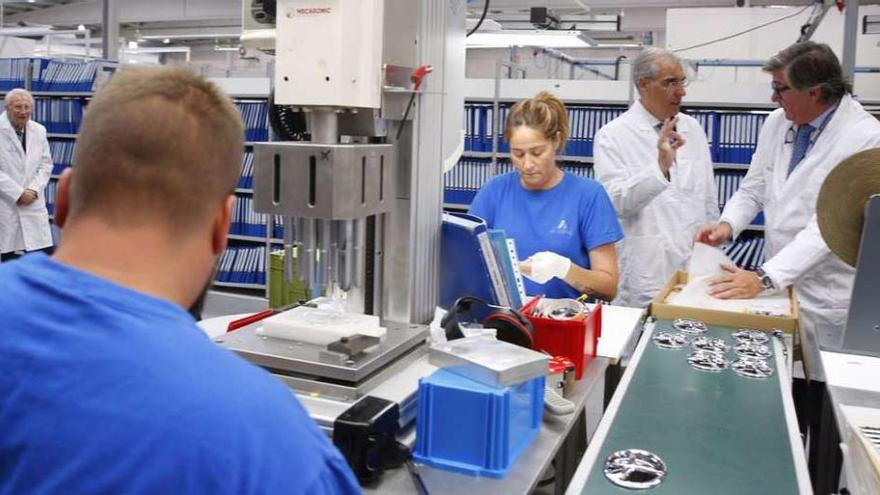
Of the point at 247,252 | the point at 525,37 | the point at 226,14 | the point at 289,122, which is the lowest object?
the point at 247,252

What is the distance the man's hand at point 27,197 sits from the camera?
5.16 metres

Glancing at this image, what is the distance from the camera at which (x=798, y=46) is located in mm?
2377

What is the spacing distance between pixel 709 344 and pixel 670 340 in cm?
9

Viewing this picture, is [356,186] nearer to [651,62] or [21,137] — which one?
[651,62]

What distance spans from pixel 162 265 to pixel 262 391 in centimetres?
15

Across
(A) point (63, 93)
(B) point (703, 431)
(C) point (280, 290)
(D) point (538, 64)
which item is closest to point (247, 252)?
(A) point (63, 93)

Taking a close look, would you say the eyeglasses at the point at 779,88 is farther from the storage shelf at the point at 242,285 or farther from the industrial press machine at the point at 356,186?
the storage shelf at the point at 242,285

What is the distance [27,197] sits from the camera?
17.0 ft

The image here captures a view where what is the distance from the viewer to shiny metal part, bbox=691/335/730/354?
5.89 ft

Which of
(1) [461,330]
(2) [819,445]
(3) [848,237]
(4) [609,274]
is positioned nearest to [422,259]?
(1) [461,330]

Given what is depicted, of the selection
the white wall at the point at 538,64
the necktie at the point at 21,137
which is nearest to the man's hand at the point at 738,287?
the white wall at the point at 538,64

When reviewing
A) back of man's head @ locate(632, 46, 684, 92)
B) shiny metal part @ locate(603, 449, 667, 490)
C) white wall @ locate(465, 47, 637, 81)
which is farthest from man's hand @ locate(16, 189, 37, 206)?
shiny metal part @ locate(603, 449, 667, 490)

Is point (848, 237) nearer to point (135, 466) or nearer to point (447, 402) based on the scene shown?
point (447, 402)

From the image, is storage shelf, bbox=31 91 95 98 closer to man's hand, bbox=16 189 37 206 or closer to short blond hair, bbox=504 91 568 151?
man's hand, bbox=16 189 37 206
